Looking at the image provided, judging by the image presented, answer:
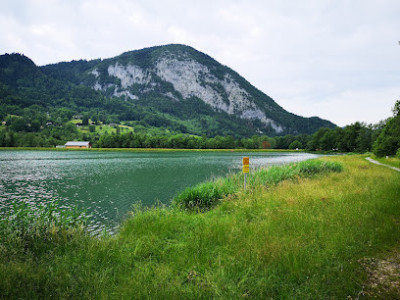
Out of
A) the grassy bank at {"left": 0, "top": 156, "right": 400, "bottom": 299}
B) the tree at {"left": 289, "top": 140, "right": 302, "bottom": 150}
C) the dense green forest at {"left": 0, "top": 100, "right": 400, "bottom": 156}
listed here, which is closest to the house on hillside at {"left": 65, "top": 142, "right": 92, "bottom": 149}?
the dense green forest at {"left": 0, "top": 100, "right": 400, "bottom": 156}

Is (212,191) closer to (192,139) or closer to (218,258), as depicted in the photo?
(218,258)

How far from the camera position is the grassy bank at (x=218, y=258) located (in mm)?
3969

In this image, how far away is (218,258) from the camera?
4953mm

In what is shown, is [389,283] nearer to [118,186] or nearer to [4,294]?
[4,294]

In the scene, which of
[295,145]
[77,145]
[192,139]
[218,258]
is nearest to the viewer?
[218,258]

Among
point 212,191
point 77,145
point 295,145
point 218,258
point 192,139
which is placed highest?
point 192,139

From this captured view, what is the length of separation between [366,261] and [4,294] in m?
7.09

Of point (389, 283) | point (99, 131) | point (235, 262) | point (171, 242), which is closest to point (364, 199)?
point (389, 283)

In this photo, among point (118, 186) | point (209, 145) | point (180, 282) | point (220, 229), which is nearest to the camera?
point (180, 282)

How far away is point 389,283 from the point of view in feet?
12.6

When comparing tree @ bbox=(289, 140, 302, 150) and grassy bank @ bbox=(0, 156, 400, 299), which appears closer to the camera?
grassy bank @ bbox=(0, 156, 400, 299)

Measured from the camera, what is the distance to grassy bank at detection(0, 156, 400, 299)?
3.97 m

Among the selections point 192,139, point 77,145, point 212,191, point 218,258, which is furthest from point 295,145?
point 218,258

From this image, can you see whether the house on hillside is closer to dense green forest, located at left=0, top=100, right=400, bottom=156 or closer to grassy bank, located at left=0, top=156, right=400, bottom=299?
dense green forest, located at left=0, top=100, right=400, bottom=156
